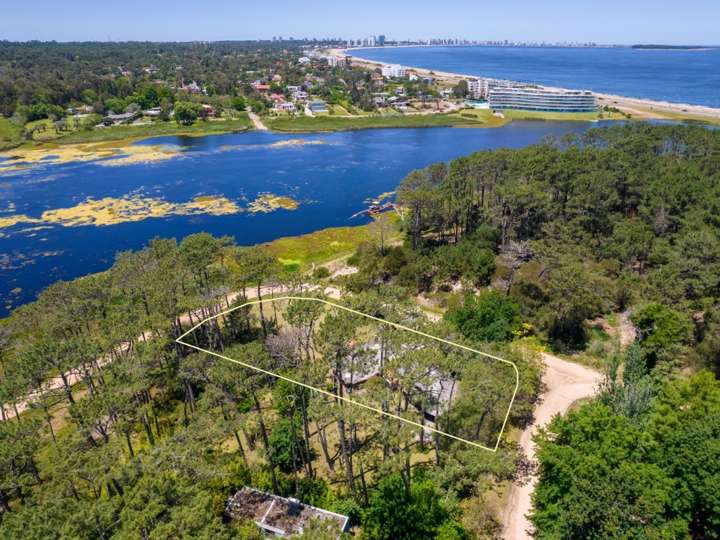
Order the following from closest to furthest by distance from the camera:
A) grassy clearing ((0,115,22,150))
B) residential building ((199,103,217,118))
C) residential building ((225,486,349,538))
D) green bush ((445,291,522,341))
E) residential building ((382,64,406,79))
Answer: residential building ((225,486,349,538))
green bush ((445,291,522,341))
grassy clearing ((0,115,22,150))
residential building ((199,103,217,118))
residential building ((382,64,406,79))

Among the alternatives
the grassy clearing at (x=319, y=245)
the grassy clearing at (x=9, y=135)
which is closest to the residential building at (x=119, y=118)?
the grassy clearing at (x=9, y=135)

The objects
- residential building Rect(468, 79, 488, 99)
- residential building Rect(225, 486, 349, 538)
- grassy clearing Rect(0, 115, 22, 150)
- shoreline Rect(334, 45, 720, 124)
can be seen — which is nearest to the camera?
residential building Rect(225, 486, 349, 538)

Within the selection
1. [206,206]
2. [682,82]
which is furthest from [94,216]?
[682,82]

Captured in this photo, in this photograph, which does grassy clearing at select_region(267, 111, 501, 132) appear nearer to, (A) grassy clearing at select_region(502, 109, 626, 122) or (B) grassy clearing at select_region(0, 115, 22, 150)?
(A) grassy clearing at select_region(502, 109, 626, 122)

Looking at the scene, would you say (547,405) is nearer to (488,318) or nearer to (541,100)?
(488,318)

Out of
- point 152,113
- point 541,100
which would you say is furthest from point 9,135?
point 541,100

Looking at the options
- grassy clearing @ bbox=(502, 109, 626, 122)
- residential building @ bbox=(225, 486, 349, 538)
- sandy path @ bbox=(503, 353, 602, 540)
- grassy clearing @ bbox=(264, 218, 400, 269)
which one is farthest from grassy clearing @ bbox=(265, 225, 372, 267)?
grassy clearing @ bbox=(502, 109, 626, 122)

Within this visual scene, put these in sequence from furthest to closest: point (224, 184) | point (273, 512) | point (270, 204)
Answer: point (224, 184), point (270, 204), point (273, 512)
